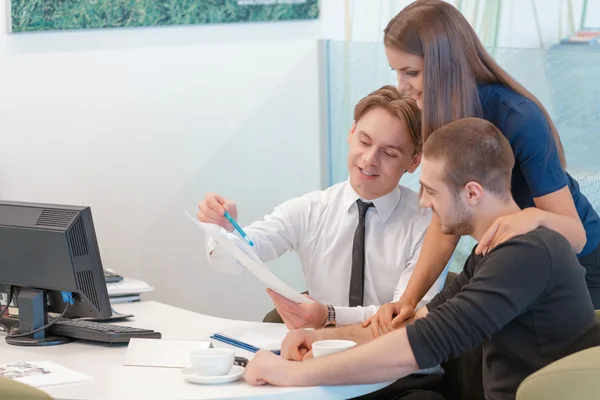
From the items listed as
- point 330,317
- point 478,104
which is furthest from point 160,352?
point 478,104

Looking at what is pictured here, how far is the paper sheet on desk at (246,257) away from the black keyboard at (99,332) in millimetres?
332

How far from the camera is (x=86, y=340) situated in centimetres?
241

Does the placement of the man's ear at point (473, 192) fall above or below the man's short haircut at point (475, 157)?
below

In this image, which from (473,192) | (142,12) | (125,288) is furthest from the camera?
(142,12)

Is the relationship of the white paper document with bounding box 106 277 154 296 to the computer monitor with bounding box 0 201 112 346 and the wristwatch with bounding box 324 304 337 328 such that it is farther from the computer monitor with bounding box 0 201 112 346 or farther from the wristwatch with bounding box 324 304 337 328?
the wristwatch with bounding box 324 304 337 328

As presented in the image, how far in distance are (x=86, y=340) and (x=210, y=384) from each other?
0.62 meters

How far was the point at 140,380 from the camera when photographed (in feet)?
6.49

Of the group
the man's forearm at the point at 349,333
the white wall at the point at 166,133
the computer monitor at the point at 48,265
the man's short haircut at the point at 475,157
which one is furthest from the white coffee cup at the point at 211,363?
the white wall at the point at 166,133

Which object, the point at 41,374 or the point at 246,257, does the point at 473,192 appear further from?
the point at 41,374

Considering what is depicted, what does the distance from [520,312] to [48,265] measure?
1.25 metres

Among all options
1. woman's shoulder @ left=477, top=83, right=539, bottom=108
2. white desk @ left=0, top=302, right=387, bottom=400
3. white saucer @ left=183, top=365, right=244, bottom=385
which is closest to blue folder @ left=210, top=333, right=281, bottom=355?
white desk @ left=0, top=302, right=387, bottom=400

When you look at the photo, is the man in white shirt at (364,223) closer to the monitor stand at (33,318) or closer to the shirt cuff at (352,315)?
the shirt cuff at (352,315)

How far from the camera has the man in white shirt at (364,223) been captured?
2.74m

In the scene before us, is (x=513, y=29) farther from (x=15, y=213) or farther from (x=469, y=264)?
(x=15, y=213)
